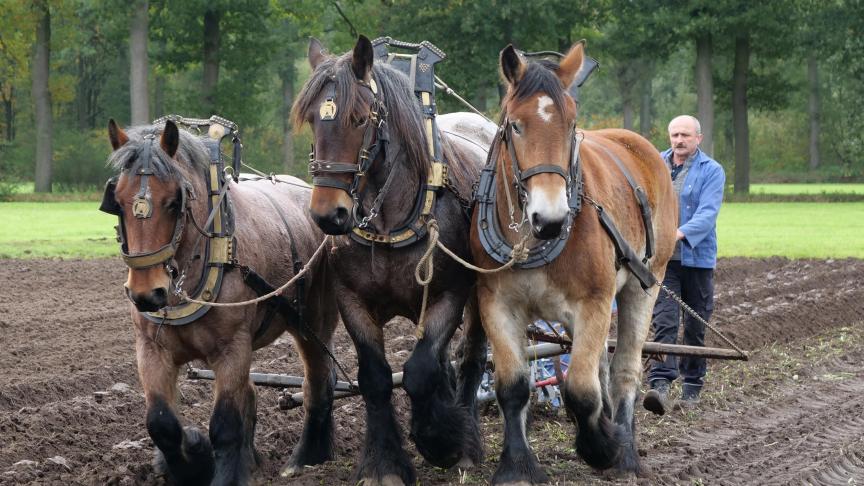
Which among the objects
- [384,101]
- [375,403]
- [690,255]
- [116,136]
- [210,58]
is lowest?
[375,403]

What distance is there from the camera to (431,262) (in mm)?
5578

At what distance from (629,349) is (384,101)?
2.14 metres

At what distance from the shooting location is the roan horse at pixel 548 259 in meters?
5.27

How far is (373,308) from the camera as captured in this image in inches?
227

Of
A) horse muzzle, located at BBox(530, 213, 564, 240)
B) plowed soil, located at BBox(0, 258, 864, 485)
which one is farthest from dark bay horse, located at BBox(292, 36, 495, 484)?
horse muzzle, located at BBox(530, 213, 564, 240)

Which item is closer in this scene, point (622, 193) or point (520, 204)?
point (520, 204)

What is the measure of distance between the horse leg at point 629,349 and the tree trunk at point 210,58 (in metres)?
30.8

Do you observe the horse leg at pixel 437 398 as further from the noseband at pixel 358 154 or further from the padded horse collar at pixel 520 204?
the noseband at pixel 358 154

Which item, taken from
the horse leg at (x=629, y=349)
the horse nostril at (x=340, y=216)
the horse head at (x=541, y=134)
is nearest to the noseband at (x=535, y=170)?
the horse head at (x=541, y=134)

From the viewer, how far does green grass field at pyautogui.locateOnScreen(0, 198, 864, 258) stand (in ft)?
61.9

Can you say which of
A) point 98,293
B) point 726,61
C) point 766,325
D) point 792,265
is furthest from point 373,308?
point 726,61

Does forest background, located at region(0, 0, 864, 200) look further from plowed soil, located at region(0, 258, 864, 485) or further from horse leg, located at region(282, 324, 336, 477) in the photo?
horse leg, located at region(282, 324, 336, 477)

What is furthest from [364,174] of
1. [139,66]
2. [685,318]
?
[139,66]

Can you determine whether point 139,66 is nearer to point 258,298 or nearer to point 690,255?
point 690,255
